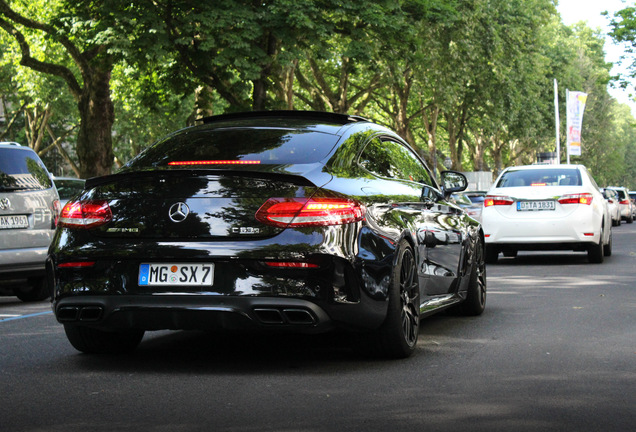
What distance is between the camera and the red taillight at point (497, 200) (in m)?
15.6

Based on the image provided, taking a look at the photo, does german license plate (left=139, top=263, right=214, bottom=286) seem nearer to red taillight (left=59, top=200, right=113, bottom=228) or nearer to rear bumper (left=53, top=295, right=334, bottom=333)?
rear bumper (left=53, top=295, right=334, bottom=333)

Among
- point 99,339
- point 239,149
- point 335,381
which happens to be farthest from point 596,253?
point 335,381

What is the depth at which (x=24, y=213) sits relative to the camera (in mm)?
11211

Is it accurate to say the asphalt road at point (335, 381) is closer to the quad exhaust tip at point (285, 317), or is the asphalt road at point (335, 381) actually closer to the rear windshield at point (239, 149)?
the quad exhaust tip at point (285, 317)

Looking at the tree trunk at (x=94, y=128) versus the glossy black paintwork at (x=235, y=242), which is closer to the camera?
the glossy black paintwork at (x=235, y=242)

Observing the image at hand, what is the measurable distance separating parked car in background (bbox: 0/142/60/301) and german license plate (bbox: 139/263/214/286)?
5.44 meters

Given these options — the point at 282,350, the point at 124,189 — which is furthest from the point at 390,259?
the point at 124,189

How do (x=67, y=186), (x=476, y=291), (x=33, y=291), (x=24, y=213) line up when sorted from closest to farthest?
(x=476, y=291) < (x=24, y=213) < (x=33, y=291) < (x=67, y=186)

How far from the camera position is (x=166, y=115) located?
91.8ft

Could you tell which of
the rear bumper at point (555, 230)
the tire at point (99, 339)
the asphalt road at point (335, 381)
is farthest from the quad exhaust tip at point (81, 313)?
the rear bumper at point (555, 230)

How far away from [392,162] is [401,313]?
1.39 m

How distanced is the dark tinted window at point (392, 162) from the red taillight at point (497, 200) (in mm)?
7305

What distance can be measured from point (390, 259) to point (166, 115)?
22.3m

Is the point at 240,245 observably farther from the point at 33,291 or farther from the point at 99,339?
the point at 33,291
